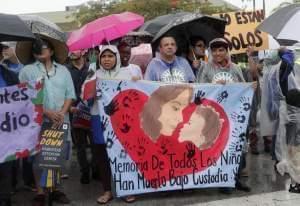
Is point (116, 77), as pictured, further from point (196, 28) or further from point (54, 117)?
point (196, 28)

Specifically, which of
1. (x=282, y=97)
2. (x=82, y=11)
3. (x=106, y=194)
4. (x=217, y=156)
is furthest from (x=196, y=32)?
(x=82, y=11)

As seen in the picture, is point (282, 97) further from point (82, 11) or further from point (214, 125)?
point (82, 11)

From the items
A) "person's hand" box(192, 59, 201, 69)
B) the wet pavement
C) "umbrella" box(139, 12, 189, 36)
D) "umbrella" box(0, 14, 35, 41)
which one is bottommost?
the wet pavement

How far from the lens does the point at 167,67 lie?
5.79 metres

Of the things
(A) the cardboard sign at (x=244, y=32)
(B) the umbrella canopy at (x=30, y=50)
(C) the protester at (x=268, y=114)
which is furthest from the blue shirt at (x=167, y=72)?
(A) the cardboard sign at (x=244, y=32)

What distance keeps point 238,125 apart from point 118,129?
130cm

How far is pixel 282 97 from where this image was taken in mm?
6129

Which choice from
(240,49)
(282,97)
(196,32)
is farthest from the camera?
(240,49)

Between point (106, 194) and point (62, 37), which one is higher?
point (62, 37)

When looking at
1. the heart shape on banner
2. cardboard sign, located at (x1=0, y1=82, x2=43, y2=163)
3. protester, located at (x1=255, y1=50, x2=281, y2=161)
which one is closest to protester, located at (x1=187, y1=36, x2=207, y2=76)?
protester, located at (x1=255, y1=50, x2=281, y2=161)

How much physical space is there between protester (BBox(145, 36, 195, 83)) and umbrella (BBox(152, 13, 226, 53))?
81 cm

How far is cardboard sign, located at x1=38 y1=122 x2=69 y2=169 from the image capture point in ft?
16.7

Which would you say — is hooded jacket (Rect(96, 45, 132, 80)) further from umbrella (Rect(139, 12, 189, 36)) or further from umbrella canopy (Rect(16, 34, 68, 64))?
umbrella (Rect(139, 12, 189, 36))

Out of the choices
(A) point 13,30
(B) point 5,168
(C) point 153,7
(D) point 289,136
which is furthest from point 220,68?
(C) point 153,7
